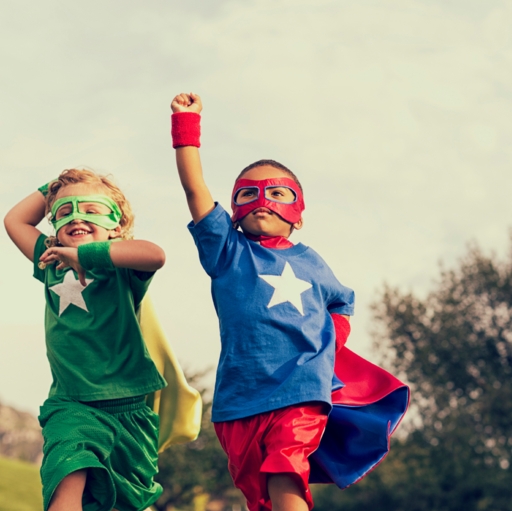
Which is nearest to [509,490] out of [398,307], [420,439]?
[420,439]

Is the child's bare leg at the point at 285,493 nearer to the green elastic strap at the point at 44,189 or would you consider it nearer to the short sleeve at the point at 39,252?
the short sleeve at the point at 39,252

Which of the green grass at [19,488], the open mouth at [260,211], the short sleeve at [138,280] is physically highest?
the open mouth at [260,211]

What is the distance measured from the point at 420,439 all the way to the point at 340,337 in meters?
20.6

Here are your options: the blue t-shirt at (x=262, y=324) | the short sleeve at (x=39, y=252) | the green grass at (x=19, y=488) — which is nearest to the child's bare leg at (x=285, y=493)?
the blue t-shirt at (x=262, y=324)

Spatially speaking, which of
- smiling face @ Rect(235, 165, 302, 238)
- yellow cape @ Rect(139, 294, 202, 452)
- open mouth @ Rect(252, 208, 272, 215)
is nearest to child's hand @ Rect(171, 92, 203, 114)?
smiling face @ Rect(235, 165, 302, 238)

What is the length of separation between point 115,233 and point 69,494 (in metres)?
1.44

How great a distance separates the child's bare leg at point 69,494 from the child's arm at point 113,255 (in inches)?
38.9

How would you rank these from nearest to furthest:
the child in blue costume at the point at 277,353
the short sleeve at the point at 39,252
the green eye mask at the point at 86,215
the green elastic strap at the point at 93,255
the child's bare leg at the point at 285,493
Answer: the child's bare leg at the point at 285,493, the child in blue costume at the point at 277,353, the green elastic strap at the point at 93,255, the green eye mask at the point at 86,215, the short sleeve at the point at 39,252

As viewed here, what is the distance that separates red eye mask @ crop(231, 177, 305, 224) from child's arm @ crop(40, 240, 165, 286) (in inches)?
20.5

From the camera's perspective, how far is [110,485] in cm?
398

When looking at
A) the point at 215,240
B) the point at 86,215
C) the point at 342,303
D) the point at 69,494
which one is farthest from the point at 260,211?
the point at 69,494

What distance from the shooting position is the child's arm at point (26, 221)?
4566 mm

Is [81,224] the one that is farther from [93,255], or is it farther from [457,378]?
[457,378]

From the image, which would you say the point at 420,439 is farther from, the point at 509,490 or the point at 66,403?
the point at 66,403
